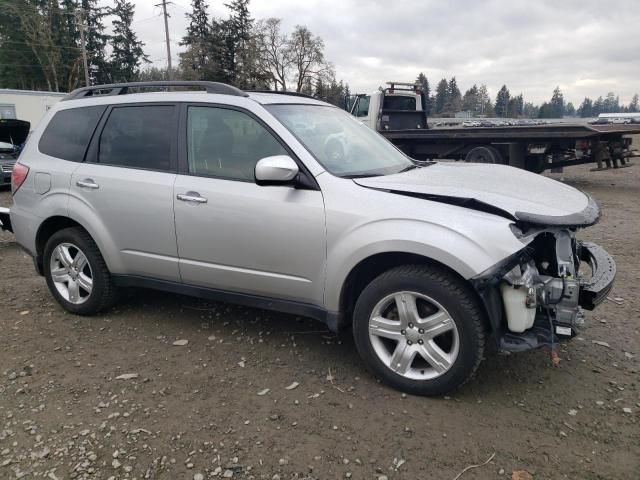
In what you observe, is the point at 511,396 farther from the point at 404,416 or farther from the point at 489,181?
the point at 489,181

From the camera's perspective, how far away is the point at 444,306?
9.29ft

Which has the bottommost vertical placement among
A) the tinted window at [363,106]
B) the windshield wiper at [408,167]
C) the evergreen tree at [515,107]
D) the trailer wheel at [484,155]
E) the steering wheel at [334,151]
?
the trailer wheel at [484,155]

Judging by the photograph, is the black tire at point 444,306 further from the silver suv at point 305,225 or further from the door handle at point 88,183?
the door handle at point 88,183

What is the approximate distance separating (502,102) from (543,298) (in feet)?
404

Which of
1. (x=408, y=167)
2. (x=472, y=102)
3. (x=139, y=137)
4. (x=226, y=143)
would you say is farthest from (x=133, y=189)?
(x=472, y=102)

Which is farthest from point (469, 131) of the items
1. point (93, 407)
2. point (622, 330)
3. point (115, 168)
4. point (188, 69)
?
point (188, 69)

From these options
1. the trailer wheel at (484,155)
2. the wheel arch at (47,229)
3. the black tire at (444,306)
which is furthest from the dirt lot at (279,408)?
the trailer wheel at (484,155)

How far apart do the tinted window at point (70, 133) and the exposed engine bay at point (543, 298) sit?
133 inches

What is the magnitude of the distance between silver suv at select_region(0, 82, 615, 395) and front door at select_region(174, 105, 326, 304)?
10 millimetres

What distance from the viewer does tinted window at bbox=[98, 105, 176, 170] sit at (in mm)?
3771

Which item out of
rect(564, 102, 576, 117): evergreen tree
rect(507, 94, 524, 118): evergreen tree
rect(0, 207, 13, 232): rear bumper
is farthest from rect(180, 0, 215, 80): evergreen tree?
rect(564, 102, 576, 117): evergreen tree

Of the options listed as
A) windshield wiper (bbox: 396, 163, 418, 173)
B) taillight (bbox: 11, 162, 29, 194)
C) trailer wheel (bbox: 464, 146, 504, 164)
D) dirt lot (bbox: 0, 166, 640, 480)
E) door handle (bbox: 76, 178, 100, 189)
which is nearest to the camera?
dirt lot (bbox: 0, 166, 640, 480)

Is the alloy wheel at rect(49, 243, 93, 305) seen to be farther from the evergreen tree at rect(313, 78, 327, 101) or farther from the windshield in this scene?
the evergreen tree at rect(313, 78, 327, 101)

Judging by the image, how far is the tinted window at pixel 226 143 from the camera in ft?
11.2
